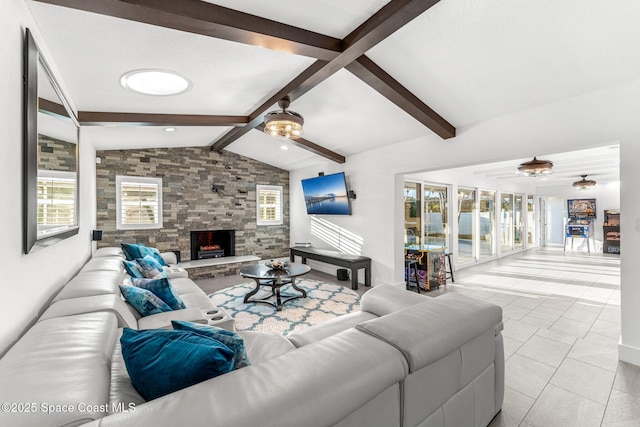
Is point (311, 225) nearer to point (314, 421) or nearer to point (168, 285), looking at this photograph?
point (168, 285)

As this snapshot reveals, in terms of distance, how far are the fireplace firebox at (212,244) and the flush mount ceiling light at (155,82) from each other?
3.68 m

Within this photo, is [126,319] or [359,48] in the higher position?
[359,48]

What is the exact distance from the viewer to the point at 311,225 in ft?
22.0

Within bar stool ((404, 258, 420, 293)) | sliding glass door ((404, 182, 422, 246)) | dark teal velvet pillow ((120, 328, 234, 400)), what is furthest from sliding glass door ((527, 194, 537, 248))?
dark teal velvet pillow ((120, 328, 234, 400))

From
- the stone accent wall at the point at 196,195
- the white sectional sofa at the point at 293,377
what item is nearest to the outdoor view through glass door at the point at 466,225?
the stone accent wall at the point at 196,195

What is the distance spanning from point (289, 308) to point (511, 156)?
131 inches

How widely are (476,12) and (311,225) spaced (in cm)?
516

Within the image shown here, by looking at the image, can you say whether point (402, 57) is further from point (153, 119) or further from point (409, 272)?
point (409, 272)

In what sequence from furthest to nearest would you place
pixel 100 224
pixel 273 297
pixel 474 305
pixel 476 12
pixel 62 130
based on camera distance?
1. pixel 100 224
2. pixel 273 297
3. pixel 62 130
4. pixel 476 12
5. pixel 474 305

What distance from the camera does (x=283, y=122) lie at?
3.17 meters

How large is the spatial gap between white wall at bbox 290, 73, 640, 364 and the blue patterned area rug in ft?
3.27

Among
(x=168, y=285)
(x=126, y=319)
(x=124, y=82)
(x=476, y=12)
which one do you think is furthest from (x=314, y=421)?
(x=124, y=82)

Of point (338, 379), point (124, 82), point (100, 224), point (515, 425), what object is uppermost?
point (124, 82)

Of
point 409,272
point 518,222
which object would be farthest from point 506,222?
point 409,272
